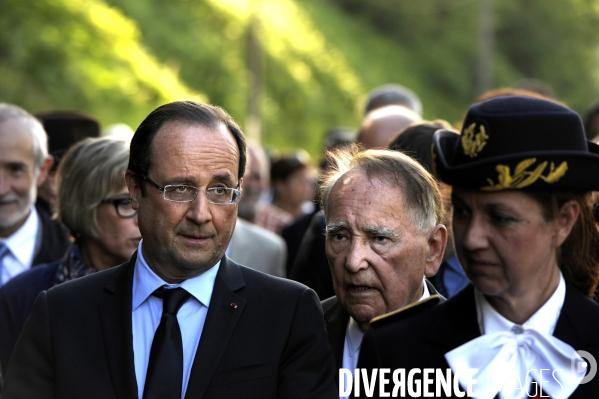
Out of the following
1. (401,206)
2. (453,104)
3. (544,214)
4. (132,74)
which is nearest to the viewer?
(544,214)

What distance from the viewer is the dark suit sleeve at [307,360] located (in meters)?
3.28

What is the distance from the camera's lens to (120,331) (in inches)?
134

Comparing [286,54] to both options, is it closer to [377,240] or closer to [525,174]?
[377,240]

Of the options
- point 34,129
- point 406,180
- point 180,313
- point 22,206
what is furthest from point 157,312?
point 34,129

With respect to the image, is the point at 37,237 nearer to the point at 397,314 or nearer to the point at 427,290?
the point at 427,290

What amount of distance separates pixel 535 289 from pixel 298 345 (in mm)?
859

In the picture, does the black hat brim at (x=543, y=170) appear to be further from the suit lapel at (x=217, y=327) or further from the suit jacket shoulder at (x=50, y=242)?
the suit jacket shoulder at (x=50, y=242)

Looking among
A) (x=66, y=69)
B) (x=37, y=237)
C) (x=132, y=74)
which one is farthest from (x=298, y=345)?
(x=132, y=74)

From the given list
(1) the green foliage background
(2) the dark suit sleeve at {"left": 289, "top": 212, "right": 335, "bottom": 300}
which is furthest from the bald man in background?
(1) the green foliage background

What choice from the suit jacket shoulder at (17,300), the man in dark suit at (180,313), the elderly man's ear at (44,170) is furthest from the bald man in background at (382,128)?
the man in dark suit at (180,313)

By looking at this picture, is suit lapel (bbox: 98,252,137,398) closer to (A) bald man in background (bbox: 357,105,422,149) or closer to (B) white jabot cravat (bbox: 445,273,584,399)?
(B) white jabot cravat (bbox: 445,273,584,399)

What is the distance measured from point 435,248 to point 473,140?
0.96 metres

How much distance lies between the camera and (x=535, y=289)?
308 cm

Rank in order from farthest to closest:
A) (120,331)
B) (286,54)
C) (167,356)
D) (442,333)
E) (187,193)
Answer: (286,54)
(187,193)
(120,331)
(167,356)
(442,333)
